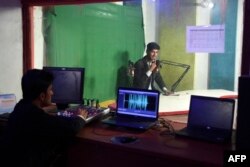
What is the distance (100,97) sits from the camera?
3207 millimetres

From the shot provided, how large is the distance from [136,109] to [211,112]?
499 millimetres

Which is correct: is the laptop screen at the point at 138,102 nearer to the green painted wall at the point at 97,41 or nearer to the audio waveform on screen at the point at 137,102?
the audio waveform on screen at the point at 137,102

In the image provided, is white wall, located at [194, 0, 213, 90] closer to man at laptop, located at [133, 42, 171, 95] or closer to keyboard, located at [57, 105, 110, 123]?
man at laptop, located at [133, 42, 171, 95]

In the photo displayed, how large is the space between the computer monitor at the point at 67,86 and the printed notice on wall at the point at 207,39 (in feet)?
2.78

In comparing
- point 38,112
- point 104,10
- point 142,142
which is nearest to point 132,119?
point 142,142

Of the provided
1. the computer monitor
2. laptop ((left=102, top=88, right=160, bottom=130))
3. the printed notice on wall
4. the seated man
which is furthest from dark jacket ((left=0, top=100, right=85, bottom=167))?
the printed notice on wall

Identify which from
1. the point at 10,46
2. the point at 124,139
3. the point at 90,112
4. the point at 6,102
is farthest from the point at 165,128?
the point at 10,46

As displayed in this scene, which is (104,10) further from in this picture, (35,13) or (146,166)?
(146,166)

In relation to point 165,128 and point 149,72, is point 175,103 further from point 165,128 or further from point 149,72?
point 165,128

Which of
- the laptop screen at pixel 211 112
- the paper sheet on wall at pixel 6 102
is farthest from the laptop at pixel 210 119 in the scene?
the paper sheet on wall at pixel 6 102

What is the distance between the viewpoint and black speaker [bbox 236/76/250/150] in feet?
4.76

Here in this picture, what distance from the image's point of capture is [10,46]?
2.55 metres

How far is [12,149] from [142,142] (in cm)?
68

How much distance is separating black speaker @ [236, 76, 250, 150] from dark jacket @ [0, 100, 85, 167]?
34.9 inches
